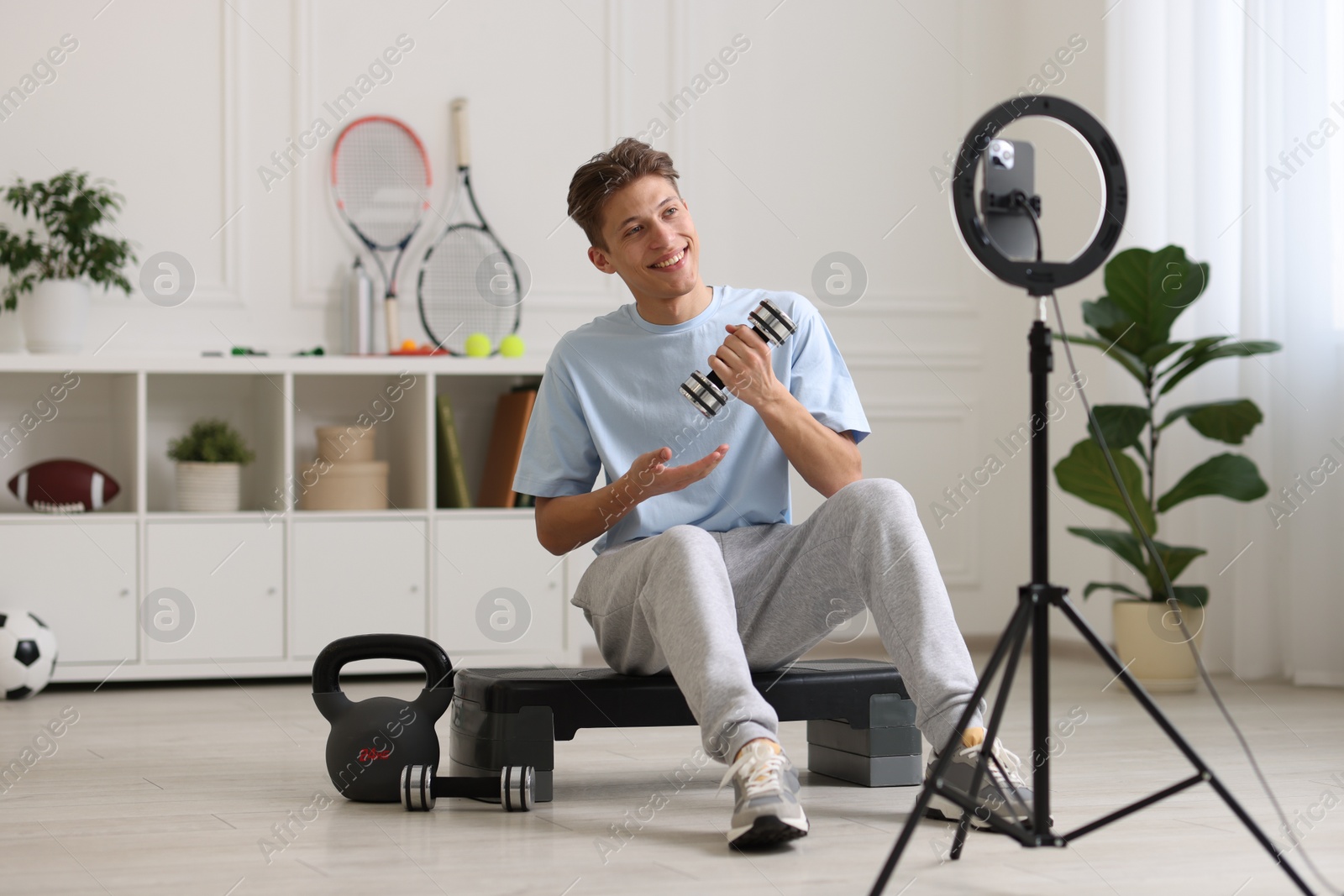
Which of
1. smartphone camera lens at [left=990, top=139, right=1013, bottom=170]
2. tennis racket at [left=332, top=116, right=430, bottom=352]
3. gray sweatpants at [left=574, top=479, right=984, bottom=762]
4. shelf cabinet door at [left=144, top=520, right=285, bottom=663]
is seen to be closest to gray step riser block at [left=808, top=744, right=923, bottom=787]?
gray sweatpants at [left=574, top=479, right=984, bottom=762]

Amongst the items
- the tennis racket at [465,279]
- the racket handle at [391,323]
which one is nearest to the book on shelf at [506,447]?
the tennis racket at [465,279]

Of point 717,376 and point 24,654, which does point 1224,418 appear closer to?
point 717,376

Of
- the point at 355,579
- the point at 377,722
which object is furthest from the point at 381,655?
the point at 355,579

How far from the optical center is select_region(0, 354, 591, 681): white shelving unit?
3291mm

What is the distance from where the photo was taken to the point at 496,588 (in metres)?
3.49

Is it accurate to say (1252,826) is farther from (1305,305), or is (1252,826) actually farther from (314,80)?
(314,80)

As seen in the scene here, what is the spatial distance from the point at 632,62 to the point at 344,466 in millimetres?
1478

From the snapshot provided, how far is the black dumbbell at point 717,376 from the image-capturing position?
5.72 ft

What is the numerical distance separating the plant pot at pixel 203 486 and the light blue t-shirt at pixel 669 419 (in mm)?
1701

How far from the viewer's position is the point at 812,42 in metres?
4.07

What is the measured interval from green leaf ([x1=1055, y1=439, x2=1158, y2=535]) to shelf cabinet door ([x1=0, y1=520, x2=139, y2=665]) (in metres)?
2.31

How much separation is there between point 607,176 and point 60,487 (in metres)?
2.06

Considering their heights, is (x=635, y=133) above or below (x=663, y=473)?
above

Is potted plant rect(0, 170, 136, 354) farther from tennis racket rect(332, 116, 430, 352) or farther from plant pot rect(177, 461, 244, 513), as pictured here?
tennis racket rect(332, 116, 430, 352)
